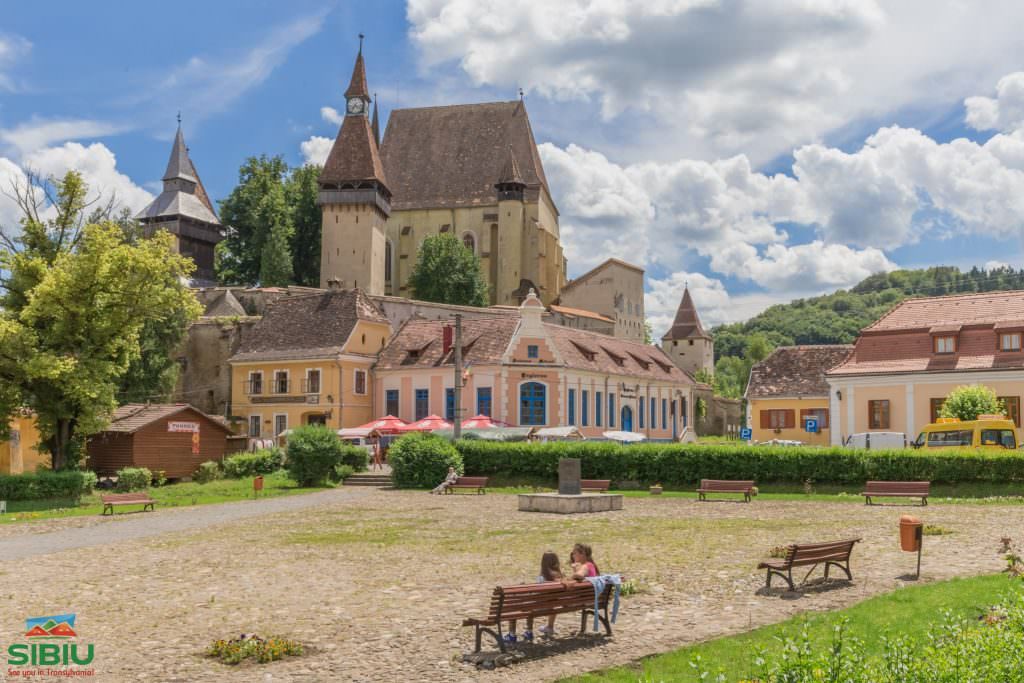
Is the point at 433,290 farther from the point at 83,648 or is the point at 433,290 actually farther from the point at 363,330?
the point at 83,648

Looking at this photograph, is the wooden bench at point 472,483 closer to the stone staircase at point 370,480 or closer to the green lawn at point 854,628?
the stone staircase at point 370,480

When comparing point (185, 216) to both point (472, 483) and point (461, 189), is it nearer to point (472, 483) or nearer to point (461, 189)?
point (461, 189)

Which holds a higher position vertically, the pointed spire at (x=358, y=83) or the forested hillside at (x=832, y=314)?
the pointed spire at (x=358, y=83)

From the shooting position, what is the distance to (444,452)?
36406 mm

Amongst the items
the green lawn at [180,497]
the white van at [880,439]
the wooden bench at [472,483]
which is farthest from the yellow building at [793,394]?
the green lawn at [180,497]

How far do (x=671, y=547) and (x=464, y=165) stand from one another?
78065 mm

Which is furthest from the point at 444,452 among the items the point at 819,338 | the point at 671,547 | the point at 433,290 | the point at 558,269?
the point at 819,338

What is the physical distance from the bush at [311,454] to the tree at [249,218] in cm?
5099

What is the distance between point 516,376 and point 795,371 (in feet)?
54.2

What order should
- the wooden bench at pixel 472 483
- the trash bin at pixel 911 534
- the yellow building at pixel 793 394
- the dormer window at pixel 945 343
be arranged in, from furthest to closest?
the yellow building at pixel 793 394, the dormer window at pixel 945 343, the wooden bench at pixel 472 483, the trash bin at pixel 911 534

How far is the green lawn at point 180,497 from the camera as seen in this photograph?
99.5 feet

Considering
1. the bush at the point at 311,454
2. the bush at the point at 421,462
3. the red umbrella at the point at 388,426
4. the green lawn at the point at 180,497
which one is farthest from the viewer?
the red umbrella at the point at 388,426

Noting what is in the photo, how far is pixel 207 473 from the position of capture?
4241 centimetres

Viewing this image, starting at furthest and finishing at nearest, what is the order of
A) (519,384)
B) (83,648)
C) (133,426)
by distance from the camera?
(519,384), (133,426), (83,648)
